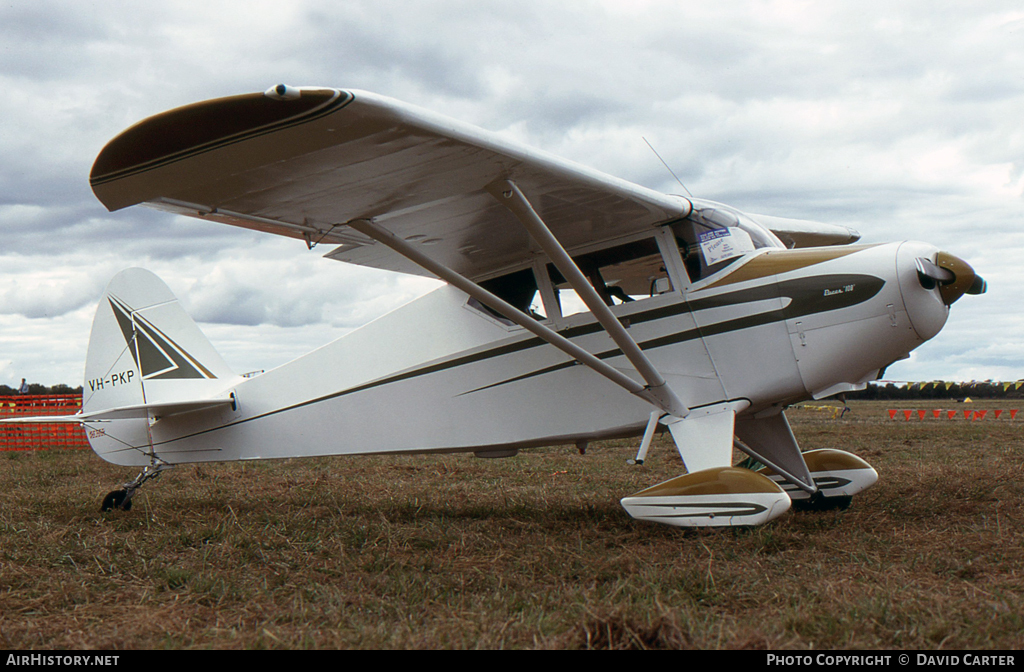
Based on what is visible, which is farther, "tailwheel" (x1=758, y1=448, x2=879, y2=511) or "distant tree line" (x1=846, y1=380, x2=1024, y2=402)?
"distant tree line" (x1=846, y1=380, x2=1024, y2=402)

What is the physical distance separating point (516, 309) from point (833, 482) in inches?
125

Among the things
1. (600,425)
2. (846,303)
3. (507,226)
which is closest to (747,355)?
(846,303)

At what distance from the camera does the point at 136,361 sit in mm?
7664

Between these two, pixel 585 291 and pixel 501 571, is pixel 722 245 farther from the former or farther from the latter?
pixel 501 571

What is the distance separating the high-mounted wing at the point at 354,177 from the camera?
11.7 feet

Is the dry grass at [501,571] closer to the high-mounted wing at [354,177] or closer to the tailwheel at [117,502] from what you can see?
the tailwheel at [117,502]

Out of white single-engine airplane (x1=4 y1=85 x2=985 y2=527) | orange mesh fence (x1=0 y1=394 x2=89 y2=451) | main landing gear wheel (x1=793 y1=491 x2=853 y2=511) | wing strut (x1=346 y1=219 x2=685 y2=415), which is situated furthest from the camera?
orange mesh fence (x1=0 y1=394 x2=89 y2=451)

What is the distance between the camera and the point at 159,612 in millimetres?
3436

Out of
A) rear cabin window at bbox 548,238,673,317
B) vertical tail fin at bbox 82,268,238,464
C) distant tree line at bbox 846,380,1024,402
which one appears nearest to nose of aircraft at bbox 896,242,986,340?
rear cabin window at bbox 548,238,673,317

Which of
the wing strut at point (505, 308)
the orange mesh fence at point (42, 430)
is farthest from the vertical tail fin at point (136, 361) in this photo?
the orange mesh fence at point (42, 430)

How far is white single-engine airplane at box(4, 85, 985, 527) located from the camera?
13.2 ft

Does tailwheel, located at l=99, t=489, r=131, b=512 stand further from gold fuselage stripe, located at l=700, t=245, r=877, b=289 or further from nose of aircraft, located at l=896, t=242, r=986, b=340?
nose of aircraft, located at l=896, t=242, r=986, b=340

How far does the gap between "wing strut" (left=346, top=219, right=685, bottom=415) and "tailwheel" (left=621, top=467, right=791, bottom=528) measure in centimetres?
71
